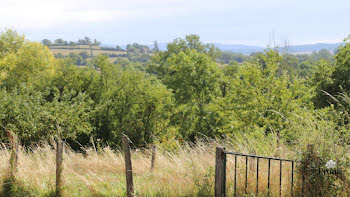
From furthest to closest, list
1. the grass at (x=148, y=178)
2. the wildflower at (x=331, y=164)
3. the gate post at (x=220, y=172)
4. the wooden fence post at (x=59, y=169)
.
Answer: the wooden fence post at (x=59, y=169), the grass at (x=148, y=178), the gate post at (x=220, y=172), the wildflower at (x=331, y=164)

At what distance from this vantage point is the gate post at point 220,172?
5772 mm

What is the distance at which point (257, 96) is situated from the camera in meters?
15.4

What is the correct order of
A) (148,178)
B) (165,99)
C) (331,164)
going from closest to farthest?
(331,164) → (148,178) → (165,99)

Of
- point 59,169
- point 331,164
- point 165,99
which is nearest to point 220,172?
point 331,164

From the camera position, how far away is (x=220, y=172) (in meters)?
5.82

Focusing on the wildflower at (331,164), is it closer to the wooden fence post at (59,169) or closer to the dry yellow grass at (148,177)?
the dry yellow grass at (148,177)

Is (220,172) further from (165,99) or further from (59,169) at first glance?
(165,99)

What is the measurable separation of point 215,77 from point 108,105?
872cm

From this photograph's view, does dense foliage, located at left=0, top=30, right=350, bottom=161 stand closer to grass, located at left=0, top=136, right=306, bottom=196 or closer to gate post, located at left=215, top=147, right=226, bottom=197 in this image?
grass, located at left=0, top=136, right=306, bottom=196

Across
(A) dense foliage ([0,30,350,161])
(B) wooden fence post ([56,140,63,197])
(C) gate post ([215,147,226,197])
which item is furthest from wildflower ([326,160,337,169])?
(A) dense foliage ([0,30,350,161])

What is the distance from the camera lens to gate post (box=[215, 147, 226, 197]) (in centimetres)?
577

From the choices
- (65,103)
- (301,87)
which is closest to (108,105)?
(65,103)

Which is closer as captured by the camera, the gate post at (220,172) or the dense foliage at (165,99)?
the gate post at (220,172)

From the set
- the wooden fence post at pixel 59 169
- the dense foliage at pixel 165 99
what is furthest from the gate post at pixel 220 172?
the dense foliage at pixel 165 99
